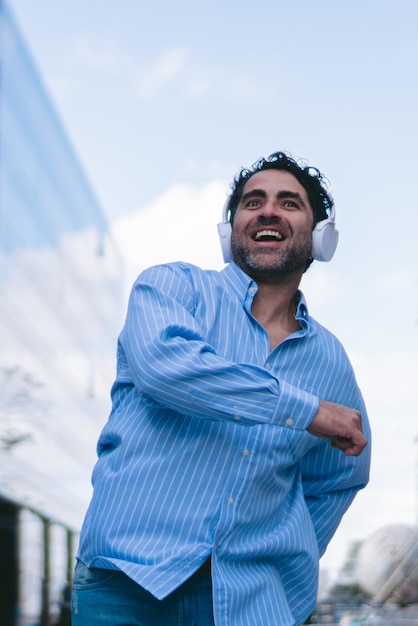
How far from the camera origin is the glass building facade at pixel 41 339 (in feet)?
124

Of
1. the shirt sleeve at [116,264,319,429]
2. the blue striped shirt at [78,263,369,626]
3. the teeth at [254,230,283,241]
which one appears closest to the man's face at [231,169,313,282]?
the teeth at [254,230,283,241]

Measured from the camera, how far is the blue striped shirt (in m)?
2.03

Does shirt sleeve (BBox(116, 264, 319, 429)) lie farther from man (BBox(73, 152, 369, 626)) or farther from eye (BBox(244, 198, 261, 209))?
eye (BBox(244, 198, 261, 209))

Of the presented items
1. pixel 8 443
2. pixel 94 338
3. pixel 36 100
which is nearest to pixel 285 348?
pixel 8 443

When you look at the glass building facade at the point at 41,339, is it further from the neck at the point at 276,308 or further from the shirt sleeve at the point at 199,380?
the shirt sleeve at the point at 199,380

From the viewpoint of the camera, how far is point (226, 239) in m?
2.81

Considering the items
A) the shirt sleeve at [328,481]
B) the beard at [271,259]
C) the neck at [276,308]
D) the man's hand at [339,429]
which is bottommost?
the shirt sleeve at [328,481]

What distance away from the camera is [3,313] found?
131 ft

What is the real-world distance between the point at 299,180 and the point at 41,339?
4424 centimetres

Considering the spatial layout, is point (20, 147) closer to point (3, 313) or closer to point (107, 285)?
point (3, 313)

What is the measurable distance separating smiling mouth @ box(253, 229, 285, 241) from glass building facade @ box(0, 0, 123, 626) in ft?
94.1

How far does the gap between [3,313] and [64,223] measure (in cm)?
1450

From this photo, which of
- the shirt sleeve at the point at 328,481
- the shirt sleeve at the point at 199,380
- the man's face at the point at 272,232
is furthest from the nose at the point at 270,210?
the shirt sleeve at the point at 328,481

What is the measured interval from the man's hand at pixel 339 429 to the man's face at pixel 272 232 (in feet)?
1.87
